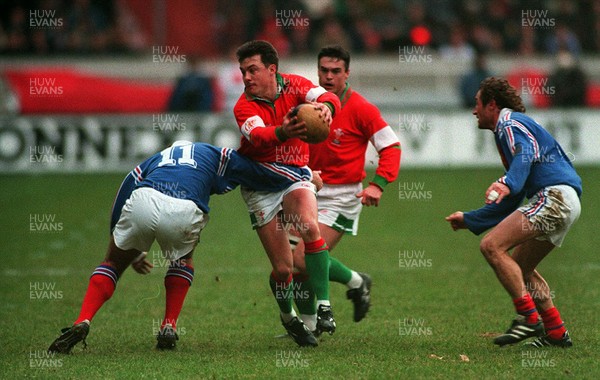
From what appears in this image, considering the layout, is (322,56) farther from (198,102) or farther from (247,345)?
(198,102)

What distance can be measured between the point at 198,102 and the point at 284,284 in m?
14.5

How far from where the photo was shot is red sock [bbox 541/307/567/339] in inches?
294

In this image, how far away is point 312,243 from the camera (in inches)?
310

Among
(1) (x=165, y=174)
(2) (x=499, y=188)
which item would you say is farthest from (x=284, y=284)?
(2) (x=499, y=188)

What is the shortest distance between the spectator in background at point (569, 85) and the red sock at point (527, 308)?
53.2 feet

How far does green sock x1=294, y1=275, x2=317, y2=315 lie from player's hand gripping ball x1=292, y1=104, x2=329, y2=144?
161 cm

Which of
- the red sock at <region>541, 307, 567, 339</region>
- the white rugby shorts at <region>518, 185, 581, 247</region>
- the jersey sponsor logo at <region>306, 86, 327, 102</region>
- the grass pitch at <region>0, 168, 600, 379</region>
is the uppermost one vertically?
the jersey sponsor logo at <region>306, 86, 327, 102</region>

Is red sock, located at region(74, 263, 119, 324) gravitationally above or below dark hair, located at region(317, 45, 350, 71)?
below

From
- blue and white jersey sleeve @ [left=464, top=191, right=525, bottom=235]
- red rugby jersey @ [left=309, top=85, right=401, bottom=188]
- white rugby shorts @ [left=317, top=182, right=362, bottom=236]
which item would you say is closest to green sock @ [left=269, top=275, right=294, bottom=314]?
white rugby shorts @ [left=317, top=182, right=362, bottom=236]

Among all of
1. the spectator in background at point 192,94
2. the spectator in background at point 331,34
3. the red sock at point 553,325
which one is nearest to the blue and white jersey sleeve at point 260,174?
the red sock at point 553,325

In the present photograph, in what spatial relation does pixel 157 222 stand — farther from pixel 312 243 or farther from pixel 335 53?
pixel 335 53

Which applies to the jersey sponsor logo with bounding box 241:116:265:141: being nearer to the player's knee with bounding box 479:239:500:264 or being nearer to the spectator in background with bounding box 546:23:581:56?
the player's knee with bounding box 479:239:500:264

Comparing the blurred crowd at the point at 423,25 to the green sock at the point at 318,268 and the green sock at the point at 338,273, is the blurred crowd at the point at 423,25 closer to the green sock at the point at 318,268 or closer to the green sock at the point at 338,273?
the green sock at the point at 338,273

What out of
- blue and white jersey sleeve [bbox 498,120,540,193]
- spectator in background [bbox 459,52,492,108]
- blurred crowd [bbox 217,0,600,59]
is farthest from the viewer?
blurred crowd [bbox 217,0,600,59]
